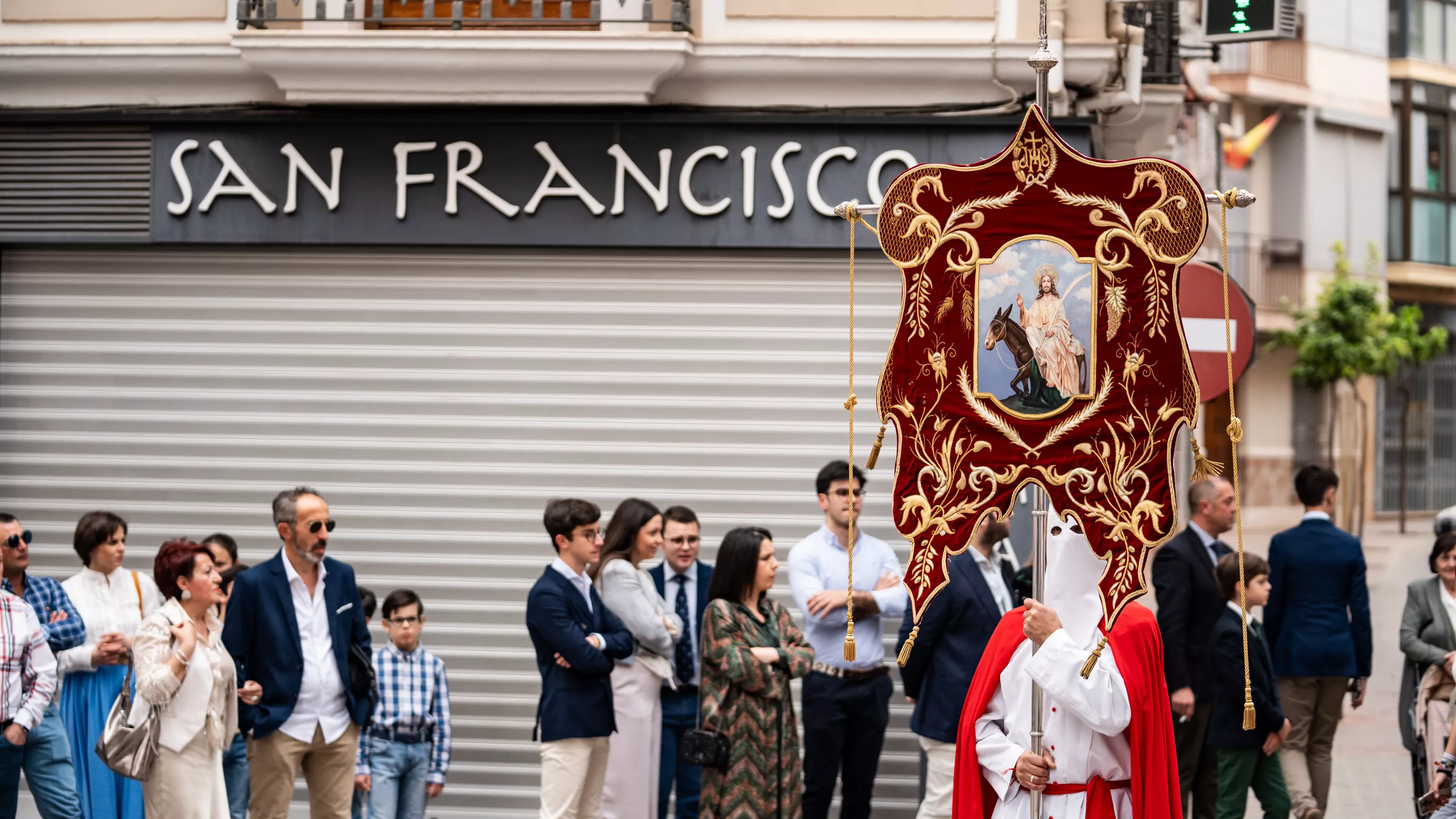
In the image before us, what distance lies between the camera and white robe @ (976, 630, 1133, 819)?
5.66 meters

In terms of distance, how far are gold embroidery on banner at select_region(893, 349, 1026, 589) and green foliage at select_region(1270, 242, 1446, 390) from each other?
85.8ft

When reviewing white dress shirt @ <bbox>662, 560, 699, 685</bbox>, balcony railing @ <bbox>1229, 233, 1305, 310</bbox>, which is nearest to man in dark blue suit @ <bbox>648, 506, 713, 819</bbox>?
white dress shirt @ <bbox>662, 560, 699, 685</bbox>

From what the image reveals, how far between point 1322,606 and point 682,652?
148 inches

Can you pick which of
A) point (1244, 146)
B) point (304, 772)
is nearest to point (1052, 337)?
point (304, 772)

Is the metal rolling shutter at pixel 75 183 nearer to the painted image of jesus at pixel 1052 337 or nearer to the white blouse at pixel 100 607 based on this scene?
the white blouse at pixel 100 607

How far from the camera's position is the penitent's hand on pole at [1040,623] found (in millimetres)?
5750

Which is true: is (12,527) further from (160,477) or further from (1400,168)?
(1400,168)

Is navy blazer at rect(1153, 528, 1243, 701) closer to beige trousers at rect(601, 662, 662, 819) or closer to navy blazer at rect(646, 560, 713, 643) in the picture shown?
navy blazer at rect(646, 560, 713, 643)

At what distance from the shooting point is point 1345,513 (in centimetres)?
3130

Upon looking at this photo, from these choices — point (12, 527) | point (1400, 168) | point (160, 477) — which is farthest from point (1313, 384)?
point (12, 527)

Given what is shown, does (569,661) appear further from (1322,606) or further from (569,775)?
(1322,606)

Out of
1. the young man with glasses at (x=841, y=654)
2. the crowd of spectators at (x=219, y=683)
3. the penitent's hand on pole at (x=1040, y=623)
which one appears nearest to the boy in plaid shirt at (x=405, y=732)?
the crowd of spectators at (x=219, y=683)

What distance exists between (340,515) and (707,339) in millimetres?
2553

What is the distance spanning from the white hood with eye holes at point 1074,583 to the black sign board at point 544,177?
456 cm
